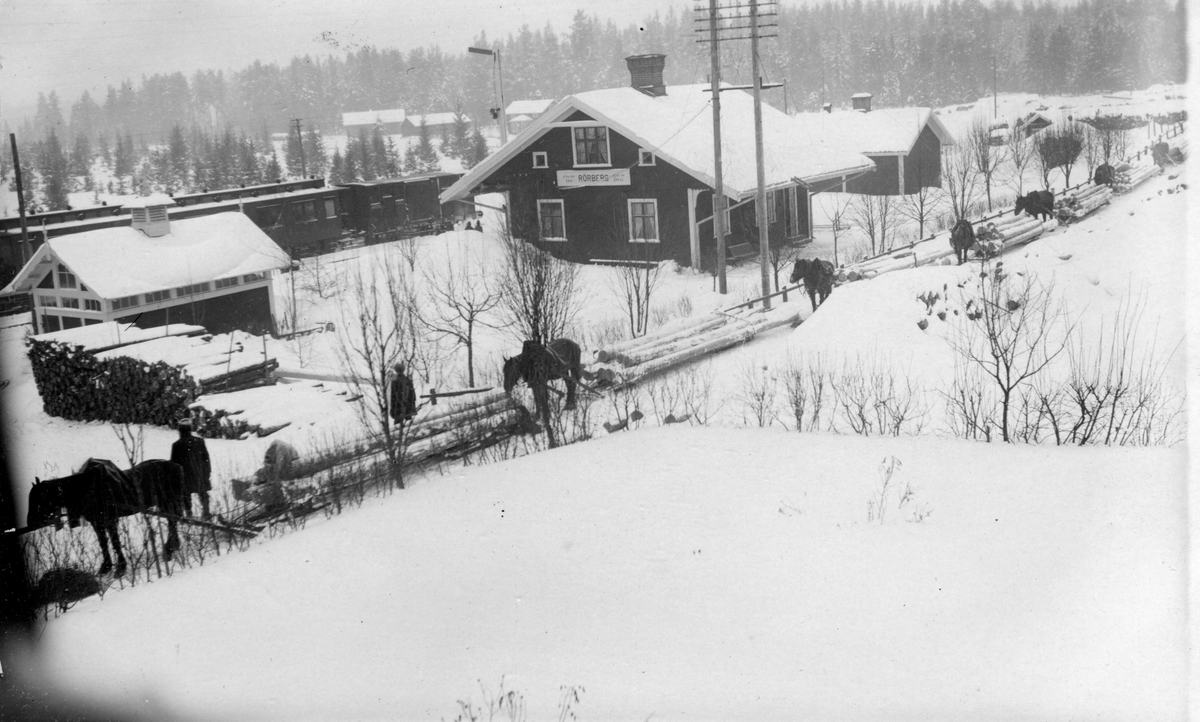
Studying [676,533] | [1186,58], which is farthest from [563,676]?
[1186,58]

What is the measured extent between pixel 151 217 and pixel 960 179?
1000 inches

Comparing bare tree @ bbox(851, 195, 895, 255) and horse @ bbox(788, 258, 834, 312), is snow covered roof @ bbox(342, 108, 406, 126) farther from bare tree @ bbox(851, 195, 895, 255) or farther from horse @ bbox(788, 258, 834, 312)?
horse @ bbox(788, 258, 834, 312)

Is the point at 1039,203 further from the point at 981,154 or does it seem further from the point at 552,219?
the point at 552,219

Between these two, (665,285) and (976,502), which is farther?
(665,285)

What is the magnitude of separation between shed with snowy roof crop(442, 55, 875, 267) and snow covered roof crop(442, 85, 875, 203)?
40 mm

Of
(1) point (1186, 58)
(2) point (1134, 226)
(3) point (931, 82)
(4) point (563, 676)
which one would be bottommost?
(4) point (563, 676)

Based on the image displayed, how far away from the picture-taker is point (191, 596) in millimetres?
7504

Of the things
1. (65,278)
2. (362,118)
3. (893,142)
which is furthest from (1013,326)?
(362,118)

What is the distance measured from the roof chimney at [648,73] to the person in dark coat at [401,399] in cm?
1647

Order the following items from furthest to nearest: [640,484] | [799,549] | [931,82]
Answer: [931,82] < [640,484] < [799,549]

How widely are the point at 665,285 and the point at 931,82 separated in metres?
29.0

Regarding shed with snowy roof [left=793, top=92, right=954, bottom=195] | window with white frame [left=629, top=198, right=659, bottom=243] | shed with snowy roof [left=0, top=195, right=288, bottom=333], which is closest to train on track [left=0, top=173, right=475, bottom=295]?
shed with snowy roof [left=0, top=195, right=288, bottom=333]

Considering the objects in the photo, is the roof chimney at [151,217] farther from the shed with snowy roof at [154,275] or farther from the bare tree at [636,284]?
the bare tree at [636,284]

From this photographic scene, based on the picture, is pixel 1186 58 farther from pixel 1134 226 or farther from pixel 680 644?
pixel 1134 226
